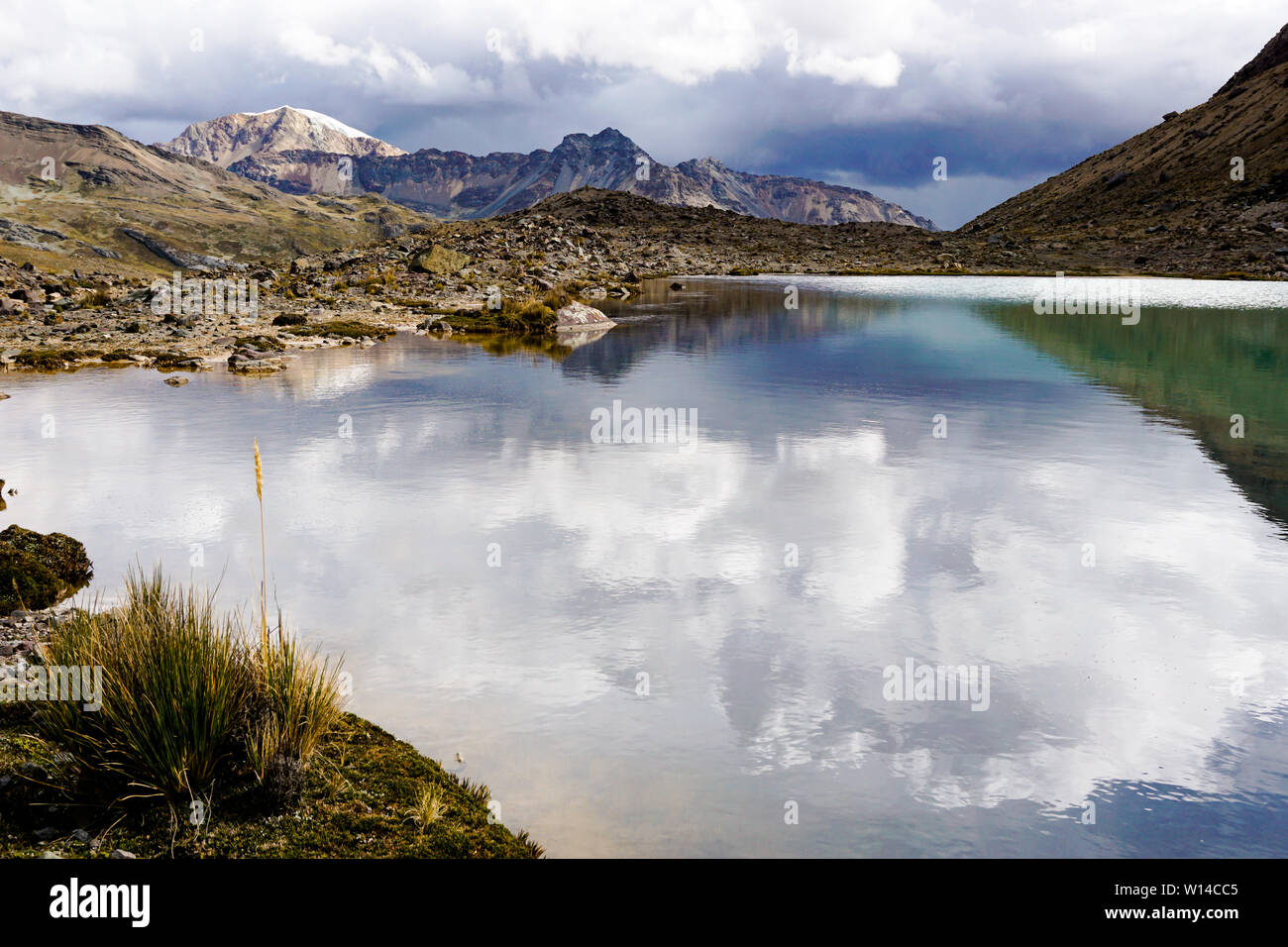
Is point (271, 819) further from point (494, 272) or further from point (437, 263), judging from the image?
point (494, 272)

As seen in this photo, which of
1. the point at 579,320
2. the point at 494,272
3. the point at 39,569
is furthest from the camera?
the point at 494,272

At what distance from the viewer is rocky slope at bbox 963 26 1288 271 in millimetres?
130000

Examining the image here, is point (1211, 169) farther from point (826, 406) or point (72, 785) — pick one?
point (72, 785)

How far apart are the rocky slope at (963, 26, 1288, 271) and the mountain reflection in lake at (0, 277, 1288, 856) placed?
119m

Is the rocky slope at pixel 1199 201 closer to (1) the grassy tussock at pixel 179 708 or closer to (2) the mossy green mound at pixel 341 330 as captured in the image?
(2) the mossy green mound at pixel 341 330

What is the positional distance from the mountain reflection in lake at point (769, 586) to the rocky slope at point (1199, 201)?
391 ft

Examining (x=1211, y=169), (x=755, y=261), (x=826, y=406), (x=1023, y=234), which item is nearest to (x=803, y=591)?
(x=826, y=406)

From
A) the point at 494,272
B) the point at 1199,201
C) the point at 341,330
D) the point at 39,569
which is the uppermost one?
the point at 1199,201

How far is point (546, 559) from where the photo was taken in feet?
40.6

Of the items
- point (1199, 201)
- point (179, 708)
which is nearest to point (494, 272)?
point (179, 708)

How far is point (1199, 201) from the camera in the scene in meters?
155

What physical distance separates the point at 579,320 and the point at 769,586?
39.4m

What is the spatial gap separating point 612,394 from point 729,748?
19.6 metres

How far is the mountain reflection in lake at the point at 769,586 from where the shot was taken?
23.4ft
